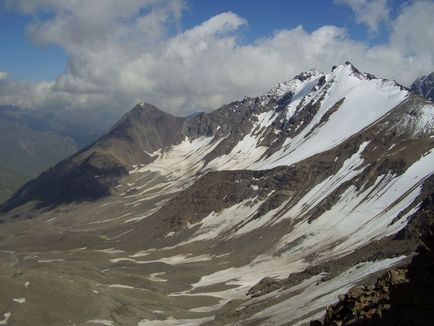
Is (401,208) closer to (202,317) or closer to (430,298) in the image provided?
(202,317)

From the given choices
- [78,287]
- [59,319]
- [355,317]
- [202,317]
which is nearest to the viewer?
[355,317]

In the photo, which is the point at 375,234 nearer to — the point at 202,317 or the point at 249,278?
the point at 249,278

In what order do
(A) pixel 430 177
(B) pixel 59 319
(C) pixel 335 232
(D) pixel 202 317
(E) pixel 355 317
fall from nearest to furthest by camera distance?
(E) pixel 355 317 < (B) pixel 59 319 < (D) pixel 202 317 < (A) pixel 430 177 < (C) pixel 335 232

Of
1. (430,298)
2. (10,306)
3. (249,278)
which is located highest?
(10,306)

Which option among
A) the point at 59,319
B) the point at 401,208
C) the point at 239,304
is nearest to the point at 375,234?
the point at 401,208

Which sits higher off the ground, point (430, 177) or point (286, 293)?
point (430, 177)

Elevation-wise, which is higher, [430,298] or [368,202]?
[368,202]

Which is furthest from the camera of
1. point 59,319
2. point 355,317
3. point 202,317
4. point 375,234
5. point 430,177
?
point 430,177

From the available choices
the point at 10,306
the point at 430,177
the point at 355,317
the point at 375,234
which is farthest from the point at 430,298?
the point at 430,177

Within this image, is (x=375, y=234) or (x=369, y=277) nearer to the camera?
(x=369, y=277)

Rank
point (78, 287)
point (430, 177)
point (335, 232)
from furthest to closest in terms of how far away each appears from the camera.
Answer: point (335, 232), point (430, 177), point (78, 287)
